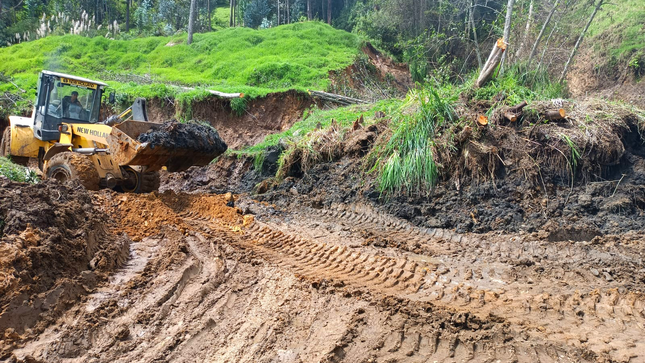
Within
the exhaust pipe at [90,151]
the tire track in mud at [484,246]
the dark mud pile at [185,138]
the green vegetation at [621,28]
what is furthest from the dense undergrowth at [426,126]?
the green vegetation at [621,28]

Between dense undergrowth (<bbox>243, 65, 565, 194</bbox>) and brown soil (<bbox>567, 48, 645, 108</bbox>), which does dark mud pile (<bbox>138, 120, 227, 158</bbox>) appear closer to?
dense undergrowth (<bbox>243, 65, 565, 194</bbox>)

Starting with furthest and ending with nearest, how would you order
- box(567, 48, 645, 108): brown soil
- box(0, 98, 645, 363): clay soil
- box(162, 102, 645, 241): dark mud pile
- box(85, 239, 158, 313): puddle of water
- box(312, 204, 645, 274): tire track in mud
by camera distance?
box(567, 48, 645, 108): brown soil
box(162, 102, 645, 241): dark mud pile
box(312, 204, 645, 274): tire track in mud
box(85, 239, 158, 313): puddle of water
box(0, 98, 645, 363): clay soil

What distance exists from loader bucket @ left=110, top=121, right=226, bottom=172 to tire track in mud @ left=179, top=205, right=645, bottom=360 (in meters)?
2.40

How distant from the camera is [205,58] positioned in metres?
24.7

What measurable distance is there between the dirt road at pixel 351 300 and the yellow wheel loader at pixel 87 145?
172 centimetres

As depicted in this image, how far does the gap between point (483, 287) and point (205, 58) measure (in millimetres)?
22998

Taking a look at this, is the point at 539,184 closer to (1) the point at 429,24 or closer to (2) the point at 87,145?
(2) the point at 87,145

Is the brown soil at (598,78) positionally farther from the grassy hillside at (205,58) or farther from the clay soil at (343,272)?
the clay soil at (343,272)

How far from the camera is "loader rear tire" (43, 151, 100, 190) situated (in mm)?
8250

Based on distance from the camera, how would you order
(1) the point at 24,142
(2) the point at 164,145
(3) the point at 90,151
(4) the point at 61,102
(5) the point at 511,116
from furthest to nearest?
(1) the point at 24,142
(4) the point at 61,102
(3) the point at 90,151
(2) the point at 164,145
(5) the point at 511,116

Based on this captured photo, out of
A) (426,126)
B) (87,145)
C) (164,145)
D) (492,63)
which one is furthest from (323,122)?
(87,145)

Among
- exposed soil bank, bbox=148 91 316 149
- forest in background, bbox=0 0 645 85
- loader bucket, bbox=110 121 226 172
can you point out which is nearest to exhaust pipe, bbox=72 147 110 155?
loader bucket, bbox=110 121 226 172

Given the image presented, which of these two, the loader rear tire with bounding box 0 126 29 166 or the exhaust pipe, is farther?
the loader rear tire with bounding box 0 126 29 166

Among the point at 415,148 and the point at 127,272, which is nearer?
the point at 127,272
